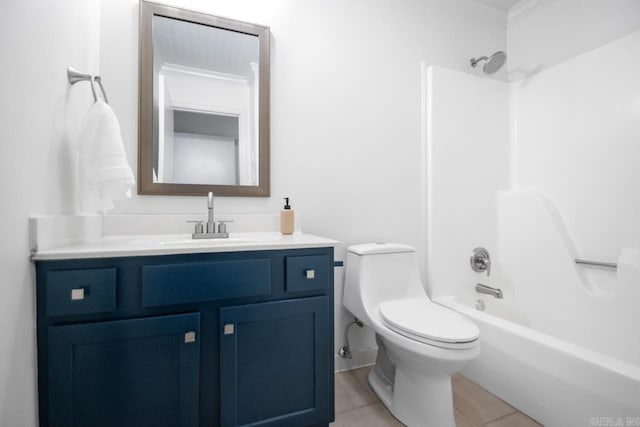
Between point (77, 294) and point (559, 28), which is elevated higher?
point (559, 28)

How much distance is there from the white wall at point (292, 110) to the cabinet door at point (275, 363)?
21.3 inches

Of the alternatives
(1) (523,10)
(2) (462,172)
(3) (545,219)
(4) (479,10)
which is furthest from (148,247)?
(1) (523,10)

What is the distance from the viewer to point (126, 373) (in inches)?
34.9

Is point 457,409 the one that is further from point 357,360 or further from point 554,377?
point 357,360

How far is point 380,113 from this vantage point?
1.76 meters

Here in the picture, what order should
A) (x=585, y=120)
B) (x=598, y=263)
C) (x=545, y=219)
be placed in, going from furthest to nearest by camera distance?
(x=545, y=219)
(x=585, y=120)
(x=598, y=263)

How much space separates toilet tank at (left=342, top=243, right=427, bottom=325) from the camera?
1490 millimetres

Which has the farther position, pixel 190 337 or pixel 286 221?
pixel 286 221

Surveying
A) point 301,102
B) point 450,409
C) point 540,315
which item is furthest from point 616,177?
point 301,102

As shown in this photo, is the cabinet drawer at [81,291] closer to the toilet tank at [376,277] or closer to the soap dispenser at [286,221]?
the soap dispenser at [286,221]

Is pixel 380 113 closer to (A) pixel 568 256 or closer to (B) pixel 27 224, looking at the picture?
(A) pixel 568 256

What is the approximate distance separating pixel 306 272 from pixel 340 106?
1046 mm

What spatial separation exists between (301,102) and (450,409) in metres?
1.65

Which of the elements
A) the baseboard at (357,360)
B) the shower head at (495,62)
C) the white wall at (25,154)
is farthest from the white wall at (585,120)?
the white wall at (25,154)
